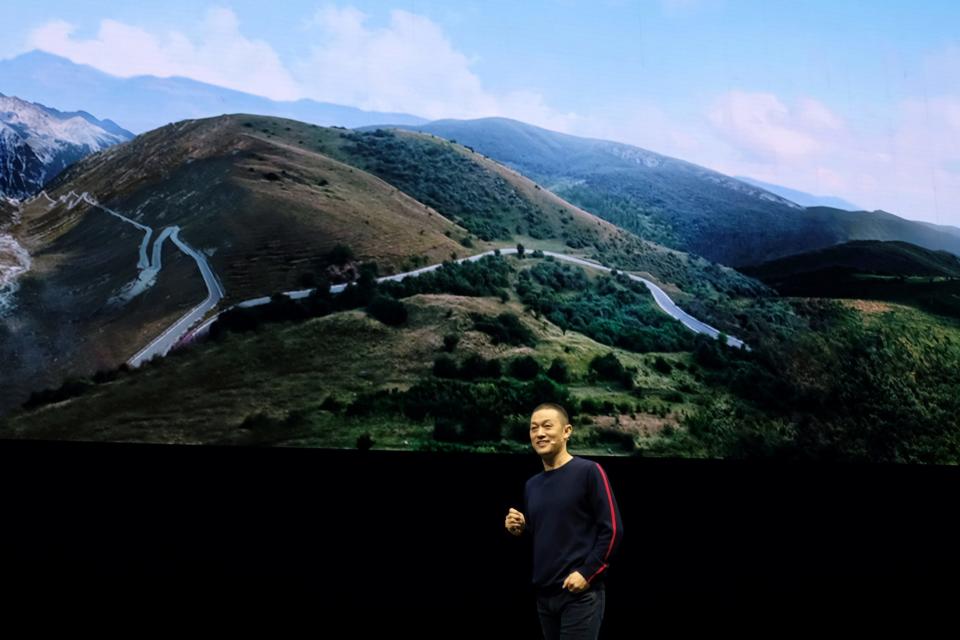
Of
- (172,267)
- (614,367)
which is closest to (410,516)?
(614,367)

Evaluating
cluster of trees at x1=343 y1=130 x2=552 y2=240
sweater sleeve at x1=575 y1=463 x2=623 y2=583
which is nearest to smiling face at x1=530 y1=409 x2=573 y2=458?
sweater sleeve at x1=575 y1=463 x2=623 y2=583

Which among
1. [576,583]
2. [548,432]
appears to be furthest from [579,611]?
[548,432]

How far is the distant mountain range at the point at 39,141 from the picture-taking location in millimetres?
6332

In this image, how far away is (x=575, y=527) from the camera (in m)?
1.99

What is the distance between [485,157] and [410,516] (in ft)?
12.8

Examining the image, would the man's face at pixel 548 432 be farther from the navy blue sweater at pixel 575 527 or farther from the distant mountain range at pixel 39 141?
the distant mountain range at pixel 39 141

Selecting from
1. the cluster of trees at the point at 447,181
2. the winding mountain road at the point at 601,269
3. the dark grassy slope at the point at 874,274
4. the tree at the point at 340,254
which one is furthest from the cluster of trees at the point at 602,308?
the tree at the point at 340,254

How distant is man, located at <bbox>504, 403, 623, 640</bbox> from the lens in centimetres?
195

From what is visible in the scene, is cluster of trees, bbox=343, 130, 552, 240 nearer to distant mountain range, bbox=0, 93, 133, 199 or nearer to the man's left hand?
distant mountain range, bbox=0, 93, 133, 199

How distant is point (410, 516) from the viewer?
3826 mm

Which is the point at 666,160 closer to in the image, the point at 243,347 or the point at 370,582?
the point at 243,347

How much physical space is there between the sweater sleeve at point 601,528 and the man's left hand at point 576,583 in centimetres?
1

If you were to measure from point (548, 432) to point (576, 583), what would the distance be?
1.30ft

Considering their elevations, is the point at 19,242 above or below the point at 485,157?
below
